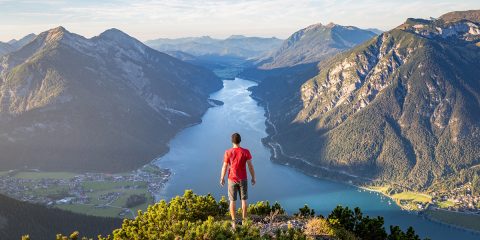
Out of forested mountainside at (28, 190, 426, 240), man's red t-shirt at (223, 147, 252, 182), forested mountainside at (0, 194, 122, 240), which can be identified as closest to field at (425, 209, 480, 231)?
forested mountainside at (0, 194, 122, 240)

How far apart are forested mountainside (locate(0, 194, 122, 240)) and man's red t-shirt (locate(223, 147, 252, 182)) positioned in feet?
366

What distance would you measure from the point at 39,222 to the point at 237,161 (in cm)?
12387

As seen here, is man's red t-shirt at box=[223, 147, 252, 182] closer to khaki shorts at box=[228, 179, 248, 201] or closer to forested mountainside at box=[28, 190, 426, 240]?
khaki shorts at box=[228, 179, 248, 201]

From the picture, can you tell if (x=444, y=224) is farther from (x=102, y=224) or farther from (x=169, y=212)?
(x=169, y=212)

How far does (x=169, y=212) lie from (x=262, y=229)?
7.98 meters

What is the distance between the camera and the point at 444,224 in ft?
598

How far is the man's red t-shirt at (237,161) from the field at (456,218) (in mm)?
179307

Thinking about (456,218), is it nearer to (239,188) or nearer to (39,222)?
(39,222)

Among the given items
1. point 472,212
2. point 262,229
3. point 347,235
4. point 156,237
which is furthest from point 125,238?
point 472,212

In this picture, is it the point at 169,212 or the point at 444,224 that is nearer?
the point at 169,212

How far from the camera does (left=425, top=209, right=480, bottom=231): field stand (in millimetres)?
181625

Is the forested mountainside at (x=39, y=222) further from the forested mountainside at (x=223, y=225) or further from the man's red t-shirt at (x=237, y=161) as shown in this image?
the man's red t-shirt at (x=237, y=161)

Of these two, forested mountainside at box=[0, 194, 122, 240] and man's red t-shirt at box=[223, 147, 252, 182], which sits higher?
man's red t-shirt at box=[223, 147, 252, 182]

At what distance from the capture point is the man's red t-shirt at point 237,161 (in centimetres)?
2898
